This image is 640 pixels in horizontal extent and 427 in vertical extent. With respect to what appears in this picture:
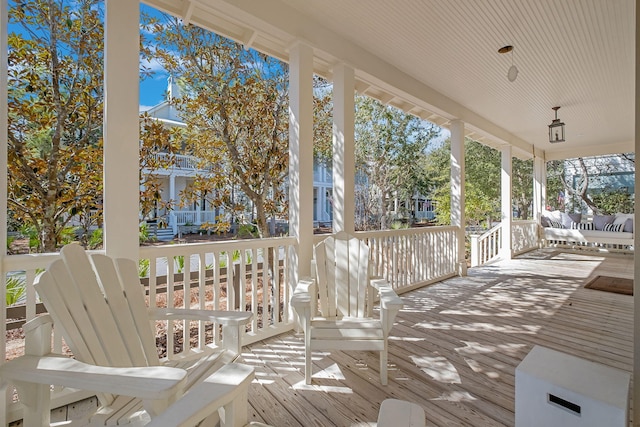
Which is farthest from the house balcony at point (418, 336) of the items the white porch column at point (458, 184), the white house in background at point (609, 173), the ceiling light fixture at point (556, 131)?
the white house in background at point (609, 173)

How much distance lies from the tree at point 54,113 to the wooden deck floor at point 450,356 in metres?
1.92

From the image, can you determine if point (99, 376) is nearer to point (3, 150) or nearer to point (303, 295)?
point (303, 295)

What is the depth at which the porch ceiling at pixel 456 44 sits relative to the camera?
275cm

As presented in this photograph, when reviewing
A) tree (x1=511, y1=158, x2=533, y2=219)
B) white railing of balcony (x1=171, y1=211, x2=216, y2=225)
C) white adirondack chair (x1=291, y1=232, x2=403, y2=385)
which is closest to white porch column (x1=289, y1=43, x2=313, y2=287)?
white adirondack chair (x1=291, y1=232, x2=403, y2=385)

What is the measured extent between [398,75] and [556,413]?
12.3 ft

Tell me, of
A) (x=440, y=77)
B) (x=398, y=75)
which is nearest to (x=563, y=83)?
(x=440, y=77)

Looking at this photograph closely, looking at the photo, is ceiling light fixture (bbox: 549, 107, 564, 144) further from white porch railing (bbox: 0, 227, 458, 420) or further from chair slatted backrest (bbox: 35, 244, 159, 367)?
chair slatted backrest (bbox: 35, 244, 159, 367)

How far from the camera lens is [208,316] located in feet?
5.13

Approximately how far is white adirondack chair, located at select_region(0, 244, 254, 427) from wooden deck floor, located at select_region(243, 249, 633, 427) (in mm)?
715

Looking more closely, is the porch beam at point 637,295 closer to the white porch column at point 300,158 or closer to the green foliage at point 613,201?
the white porch column at point 300,158

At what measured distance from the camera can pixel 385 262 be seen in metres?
4.20

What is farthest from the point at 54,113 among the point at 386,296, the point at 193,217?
the point at 193,217

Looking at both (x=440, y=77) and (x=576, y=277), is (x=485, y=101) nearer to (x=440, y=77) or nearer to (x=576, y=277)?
(x=440, y=77)

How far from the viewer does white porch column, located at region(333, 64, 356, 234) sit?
3316mm
